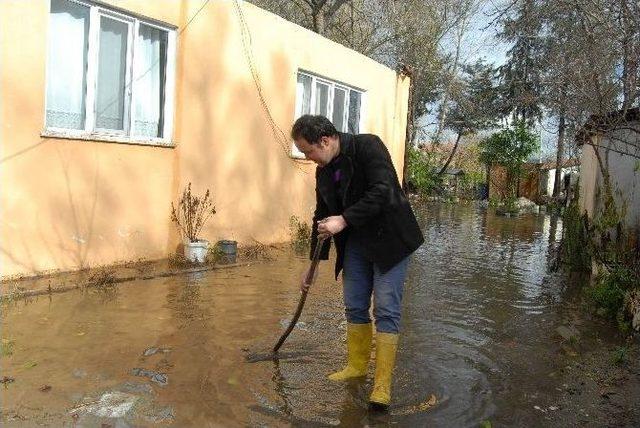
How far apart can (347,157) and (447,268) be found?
6.03 m

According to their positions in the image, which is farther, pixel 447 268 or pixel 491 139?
pixel 491 139

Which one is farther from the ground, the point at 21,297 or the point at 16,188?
the point at 16,188

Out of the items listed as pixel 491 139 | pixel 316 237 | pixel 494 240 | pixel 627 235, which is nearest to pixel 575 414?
pixel 316 237

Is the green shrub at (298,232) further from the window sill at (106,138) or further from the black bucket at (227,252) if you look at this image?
the window sill at (106,138)

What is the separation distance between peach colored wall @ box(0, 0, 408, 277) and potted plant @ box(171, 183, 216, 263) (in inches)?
5.2

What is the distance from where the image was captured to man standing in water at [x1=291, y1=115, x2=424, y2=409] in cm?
373

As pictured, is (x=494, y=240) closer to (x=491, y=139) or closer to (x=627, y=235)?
(x=627, y=235)

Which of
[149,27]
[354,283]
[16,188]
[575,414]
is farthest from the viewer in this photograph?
[149,27]

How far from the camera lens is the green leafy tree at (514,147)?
29.8 meters

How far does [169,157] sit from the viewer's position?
8359 mm

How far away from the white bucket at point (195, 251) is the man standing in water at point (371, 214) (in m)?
→ 4.60

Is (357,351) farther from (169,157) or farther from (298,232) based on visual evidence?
(298,232)

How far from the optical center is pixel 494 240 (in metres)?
14.0

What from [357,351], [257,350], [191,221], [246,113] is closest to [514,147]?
[246,113]
